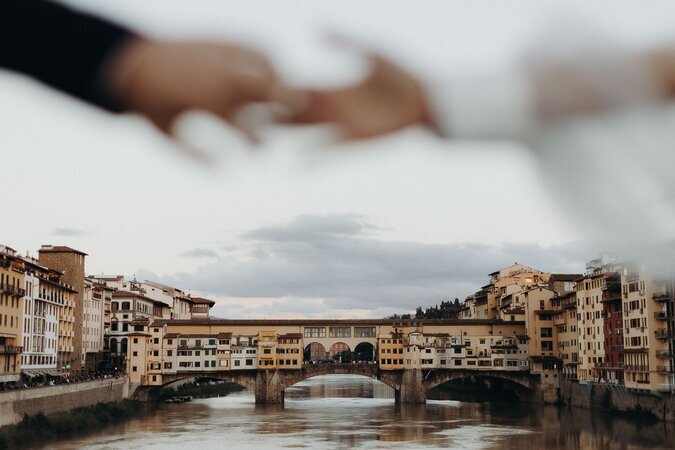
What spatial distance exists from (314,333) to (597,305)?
13606 millimetres

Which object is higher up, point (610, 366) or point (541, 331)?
point (541, 331)

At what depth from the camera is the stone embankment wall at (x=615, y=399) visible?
24.5 metres

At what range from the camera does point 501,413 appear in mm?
31188

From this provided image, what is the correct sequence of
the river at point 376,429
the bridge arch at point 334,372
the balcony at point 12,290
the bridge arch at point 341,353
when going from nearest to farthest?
1. the river at point 376,429
2. the balcony at point 12,290
3. the bridge arch at point 334,372
4. the bridge arch at point 341,353

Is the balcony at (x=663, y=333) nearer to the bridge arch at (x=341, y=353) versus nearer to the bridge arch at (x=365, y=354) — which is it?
the bridge arch at (x=365, y=354)

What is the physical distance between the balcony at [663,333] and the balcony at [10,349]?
1986cm

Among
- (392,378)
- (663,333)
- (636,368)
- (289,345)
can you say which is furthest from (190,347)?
(663,333)

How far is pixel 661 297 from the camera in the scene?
24.6 meters

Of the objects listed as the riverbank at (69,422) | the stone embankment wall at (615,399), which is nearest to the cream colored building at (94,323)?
the riverbank at (69,422)

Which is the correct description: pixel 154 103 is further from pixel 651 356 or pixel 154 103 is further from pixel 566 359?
pixel 566 359

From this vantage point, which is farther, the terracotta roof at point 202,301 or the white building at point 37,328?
the terracotta roof at point 202,301

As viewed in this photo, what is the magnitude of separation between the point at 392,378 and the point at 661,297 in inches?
589

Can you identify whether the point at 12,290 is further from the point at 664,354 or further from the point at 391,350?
the point at 664,354

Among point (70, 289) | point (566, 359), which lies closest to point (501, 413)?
point (566, 359)
